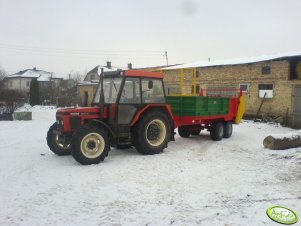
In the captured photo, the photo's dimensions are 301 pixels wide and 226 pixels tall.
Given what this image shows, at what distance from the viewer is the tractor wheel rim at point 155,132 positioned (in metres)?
8.85

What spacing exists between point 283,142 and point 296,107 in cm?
813

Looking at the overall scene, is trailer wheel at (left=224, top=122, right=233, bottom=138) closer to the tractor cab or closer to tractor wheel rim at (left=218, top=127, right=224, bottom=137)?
tractor wheel rim at (left=218, top=127, right=224, bottom=137)

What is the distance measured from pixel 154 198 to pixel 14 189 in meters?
2.56

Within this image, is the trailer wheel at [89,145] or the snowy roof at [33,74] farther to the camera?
the snowy roof at [33,74]

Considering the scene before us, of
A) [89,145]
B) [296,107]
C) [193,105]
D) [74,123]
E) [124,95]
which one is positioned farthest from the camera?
[296,107]

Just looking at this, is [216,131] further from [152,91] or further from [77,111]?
[77,111]

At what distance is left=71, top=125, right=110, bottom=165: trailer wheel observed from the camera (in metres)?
7.37

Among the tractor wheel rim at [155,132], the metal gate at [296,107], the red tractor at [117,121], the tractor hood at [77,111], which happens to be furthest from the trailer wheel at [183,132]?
the metal gate at [296,107]

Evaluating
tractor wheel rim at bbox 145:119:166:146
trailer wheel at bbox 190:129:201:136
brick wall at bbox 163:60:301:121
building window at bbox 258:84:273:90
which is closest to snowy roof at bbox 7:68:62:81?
brick wall at bbox 163:60:301:121

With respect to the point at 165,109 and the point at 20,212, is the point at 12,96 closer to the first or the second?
the point at 165,109

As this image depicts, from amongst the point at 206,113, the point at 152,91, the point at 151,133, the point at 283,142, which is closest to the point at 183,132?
the point at 206,113

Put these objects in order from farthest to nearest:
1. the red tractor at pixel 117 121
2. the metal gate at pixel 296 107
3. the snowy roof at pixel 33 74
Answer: the snowy roof at pixel 33 74 < the metal gate at pixel 296 107 < the red tractor at pixel 117 121

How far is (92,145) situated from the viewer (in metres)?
7.63

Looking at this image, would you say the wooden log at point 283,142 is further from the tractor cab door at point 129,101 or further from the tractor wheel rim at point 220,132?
the tractor cab door at point 129,101
